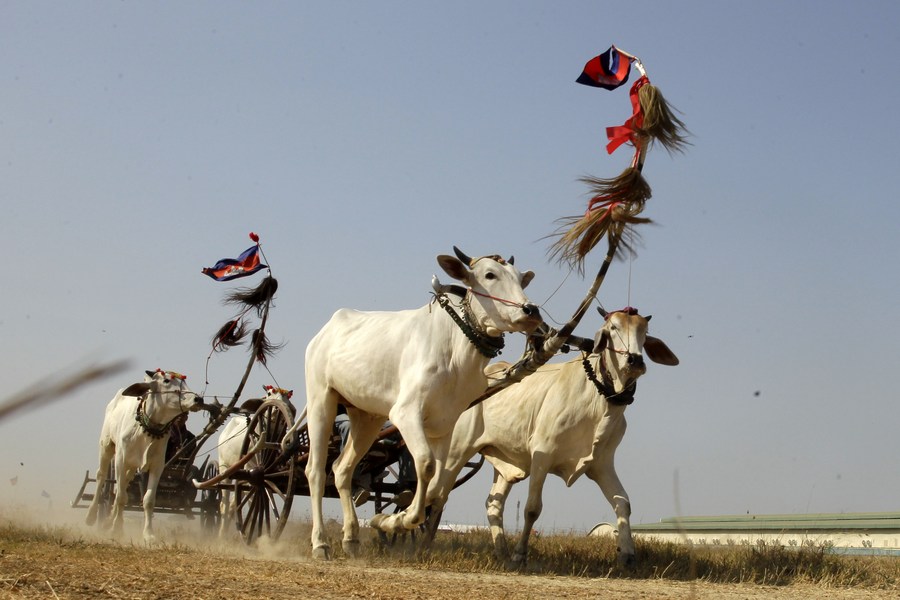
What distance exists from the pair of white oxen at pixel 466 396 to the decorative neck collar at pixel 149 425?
4.30 meters

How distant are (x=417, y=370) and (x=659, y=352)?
2.84m

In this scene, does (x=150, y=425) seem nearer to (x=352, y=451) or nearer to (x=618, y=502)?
(x=352, y=451)

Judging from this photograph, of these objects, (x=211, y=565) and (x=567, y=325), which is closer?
(x=211, y=565)

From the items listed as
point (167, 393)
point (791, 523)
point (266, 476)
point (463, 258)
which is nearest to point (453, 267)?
point (463, 258)

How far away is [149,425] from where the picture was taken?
13.6 m

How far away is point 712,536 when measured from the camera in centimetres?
1738

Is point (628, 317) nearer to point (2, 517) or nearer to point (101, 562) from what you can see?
point (101, 562)

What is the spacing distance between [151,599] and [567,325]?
4.67m

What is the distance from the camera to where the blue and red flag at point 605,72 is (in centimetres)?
898

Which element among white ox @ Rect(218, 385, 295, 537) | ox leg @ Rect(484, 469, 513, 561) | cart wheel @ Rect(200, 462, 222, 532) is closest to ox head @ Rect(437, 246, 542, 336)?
ox leg @ Rect(484, 469, 513, 561)

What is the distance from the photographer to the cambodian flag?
41.3 ft

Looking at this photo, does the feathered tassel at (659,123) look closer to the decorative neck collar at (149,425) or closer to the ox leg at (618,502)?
the ox leg at (618,502)

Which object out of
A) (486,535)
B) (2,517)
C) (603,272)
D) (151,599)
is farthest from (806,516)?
(151,599)

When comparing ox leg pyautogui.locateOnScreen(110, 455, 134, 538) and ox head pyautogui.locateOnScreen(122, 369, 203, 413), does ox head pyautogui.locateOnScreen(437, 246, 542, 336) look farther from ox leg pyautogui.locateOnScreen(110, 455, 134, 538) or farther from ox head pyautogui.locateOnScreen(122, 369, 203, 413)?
ox leg pyautogui.locateOnScreen(110, 455, 134, 538)
